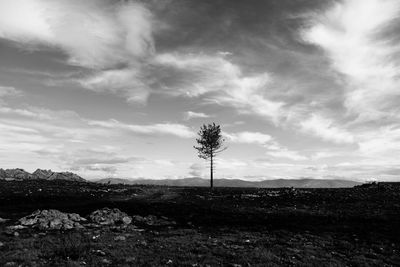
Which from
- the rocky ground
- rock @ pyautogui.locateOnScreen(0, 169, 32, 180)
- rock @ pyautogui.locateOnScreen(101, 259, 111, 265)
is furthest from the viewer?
rock @ pyautogui.locateOnScreen(0, 169, 32, 180)

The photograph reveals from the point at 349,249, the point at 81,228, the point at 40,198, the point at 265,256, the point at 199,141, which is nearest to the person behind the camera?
the point at 265,256

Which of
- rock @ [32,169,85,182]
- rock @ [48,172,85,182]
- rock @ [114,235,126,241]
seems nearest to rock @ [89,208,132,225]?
rock @ [114,235,126,241]

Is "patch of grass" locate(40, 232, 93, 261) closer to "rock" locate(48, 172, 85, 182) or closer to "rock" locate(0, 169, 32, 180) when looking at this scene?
"rock" locate(0, 169, 32, 180)

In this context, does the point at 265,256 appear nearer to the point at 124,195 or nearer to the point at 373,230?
the point at 373,230

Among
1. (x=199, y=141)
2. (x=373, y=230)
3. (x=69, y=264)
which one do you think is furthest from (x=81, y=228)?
(x=199, y=141)

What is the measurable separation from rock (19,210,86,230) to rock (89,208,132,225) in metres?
1.82

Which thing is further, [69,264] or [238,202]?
[238,202]

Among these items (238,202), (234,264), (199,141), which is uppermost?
(199,141)

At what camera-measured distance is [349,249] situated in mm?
26609

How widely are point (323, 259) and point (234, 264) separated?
632cm

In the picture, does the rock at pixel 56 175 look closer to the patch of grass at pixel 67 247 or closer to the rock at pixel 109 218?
the rock at pixel 109 218

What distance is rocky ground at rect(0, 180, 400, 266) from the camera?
21.7 m

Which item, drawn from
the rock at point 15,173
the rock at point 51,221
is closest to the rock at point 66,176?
the rock at point 15,173

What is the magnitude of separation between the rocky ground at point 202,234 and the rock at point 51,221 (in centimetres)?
8
